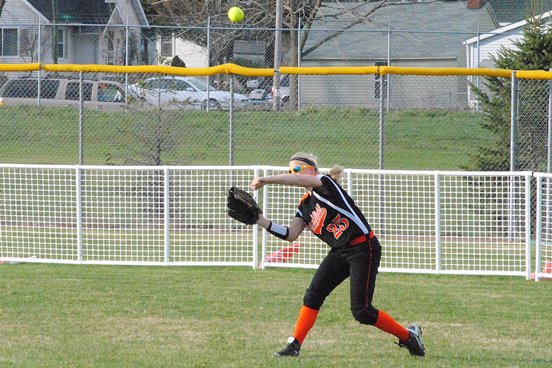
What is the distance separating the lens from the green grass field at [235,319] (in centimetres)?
764

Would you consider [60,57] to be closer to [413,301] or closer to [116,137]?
[116,137]

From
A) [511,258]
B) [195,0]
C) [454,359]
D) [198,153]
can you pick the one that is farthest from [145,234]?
[195,0]

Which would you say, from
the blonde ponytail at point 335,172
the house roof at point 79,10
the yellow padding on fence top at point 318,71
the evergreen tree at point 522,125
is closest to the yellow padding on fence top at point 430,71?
the yellow padding on fence top at point 318,71

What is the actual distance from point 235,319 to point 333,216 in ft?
6.85

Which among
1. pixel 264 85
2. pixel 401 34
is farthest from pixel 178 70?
pixel 401 34

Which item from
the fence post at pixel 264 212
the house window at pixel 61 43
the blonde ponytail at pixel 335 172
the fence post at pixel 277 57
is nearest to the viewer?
the blonde ponytail at pixel 335 172

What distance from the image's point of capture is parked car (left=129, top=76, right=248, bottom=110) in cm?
1675

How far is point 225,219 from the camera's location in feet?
40.8

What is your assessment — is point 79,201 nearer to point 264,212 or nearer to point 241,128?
point 264,212

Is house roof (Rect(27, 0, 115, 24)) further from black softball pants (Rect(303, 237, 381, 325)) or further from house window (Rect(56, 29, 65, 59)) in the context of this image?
black softball pants (Rect(303, 237, 381, 325))

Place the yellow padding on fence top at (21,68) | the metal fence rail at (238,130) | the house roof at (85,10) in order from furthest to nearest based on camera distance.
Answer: the house roof at (85,10) < the metal fence rail at (238,130) < the yellow padding on fence top at (21,68)

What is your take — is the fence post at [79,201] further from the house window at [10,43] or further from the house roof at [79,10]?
the house roof at [79,10]

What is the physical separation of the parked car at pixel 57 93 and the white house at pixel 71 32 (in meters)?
1.08

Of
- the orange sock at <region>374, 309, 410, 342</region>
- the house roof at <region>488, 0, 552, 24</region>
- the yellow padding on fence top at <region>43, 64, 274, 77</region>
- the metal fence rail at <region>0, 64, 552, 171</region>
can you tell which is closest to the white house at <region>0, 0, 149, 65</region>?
the metal fence rail at <region>0, 64, 552, 171</region>
